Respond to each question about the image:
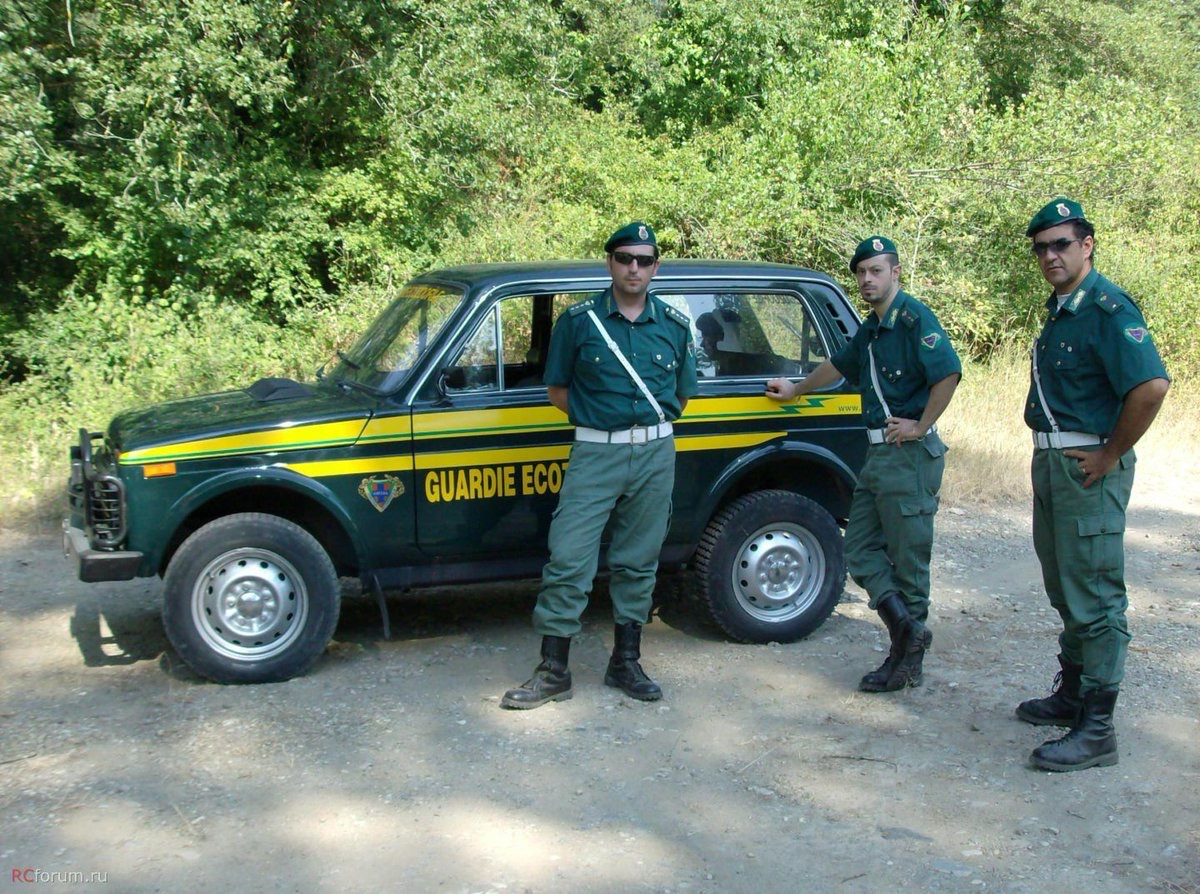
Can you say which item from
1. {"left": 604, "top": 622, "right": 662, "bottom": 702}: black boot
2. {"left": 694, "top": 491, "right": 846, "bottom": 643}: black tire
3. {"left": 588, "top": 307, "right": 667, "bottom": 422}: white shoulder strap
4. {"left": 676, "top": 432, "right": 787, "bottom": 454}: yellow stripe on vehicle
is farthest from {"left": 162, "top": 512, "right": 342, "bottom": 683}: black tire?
{"left": 694, "top": 491, "right": 846, "bottom": 643}: black tire

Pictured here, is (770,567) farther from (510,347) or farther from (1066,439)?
(1066,439)

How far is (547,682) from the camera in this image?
549 cm

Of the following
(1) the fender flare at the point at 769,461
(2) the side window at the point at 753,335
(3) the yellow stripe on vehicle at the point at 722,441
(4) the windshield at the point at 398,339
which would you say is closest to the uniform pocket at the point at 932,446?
(1) the fender flare at the point at 769,461

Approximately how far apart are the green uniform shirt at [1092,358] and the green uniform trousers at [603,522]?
5.33 feet

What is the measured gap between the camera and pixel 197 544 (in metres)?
5.42

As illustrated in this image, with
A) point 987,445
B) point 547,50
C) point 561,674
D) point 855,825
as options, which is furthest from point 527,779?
point 547,50

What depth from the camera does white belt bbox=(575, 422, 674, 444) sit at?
542cm

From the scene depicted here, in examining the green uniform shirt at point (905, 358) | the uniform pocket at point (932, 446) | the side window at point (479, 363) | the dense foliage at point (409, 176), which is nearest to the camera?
the green uniform shirt at point (905, 358)

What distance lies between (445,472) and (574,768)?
157cm

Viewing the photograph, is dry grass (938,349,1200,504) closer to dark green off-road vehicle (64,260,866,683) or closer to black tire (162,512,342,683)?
dark green off-road vehicle (64,260,866,683)

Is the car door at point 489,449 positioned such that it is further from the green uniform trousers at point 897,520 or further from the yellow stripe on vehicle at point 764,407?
the green uniform trousers at point 897,520

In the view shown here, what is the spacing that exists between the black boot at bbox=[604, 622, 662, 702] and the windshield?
1567mm

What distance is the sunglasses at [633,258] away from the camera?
529cm

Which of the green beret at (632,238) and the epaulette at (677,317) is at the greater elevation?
the green beret at (632,238)
